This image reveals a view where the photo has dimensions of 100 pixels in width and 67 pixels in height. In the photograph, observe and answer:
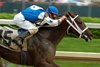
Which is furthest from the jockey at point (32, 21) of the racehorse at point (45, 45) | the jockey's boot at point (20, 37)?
the racehorse at point (45, 45)

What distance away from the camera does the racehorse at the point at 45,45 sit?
5914 mm

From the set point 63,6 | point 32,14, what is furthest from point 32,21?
point 63,6

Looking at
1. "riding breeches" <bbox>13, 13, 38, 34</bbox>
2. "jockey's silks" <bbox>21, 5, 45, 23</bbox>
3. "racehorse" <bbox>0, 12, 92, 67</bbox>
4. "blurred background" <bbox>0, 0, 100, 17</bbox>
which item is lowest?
"blurred background" <bbox>0, 0, 100, 17</bbox>

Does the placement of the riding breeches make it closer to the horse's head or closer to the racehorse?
the racehorse

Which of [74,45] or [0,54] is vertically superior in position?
[0,54]

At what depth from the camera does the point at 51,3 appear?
19.5 m

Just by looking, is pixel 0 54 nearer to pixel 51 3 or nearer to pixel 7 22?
pixel 7 22

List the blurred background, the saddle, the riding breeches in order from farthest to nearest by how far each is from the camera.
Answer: the blurred background
the saddle
the riding breeches

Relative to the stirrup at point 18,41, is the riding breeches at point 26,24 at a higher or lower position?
higher

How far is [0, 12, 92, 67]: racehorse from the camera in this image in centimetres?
591

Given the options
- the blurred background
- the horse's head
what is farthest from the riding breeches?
the blurred background

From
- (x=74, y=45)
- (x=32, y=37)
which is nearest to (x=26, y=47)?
(x=32, y=37)

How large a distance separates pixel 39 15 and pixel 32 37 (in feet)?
1.14

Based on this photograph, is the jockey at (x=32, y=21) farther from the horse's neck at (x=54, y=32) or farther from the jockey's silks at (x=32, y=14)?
the horse's neck at (x=54, y=32)
